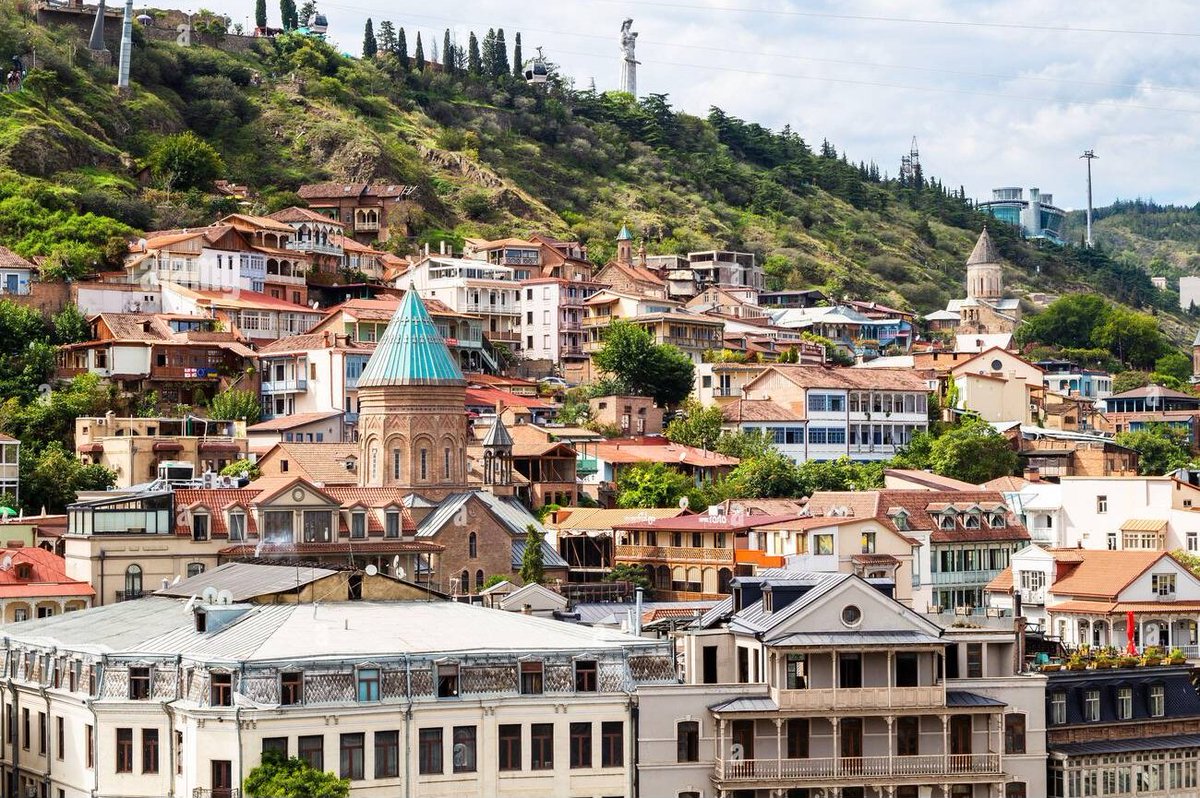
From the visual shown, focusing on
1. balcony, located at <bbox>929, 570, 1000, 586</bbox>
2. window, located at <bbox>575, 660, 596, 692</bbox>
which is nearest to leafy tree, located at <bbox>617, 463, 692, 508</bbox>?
balcony, located at <bbox>929, 570, 1000, 586</bbox>

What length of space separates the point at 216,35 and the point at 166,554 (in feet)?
366

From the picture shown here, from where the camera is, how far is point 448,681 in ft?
165

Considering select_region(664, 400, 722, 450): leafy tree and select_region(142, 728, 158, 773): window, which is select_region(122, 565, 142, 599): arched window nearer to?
select_region(142, 728, 158, 773): window

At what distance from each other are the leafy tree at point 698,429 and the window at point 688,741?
55.8 m

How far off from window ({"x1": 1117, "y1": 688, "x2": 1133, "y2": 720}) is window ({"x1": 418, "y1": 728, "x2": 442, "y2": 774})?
20.3 metres

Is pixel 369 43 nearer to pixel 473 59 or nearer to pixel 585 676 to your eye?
pixel 473 59

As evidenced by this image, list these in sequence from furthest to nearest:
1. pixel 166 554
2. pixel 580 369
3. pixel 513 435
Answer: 1. pixel 580 369
2. pixel 513 435
3. pixel 166 554

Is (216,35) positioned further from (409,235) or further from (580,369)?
(580,369)

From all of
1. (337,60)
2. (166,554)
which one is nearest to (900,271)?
(337,60)

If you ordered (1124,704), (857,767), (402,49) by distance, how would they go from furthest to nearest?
1. (402,49)
2. (1124,704)
3. (857,767)

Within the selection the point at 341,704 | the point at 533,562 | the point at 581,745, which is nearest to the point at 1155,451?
the point at 533,562

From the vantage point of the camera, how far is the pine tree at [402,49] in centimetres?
18891

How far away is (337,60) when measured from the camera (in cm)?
18012

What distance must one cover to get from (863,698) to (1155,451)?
73.2m
